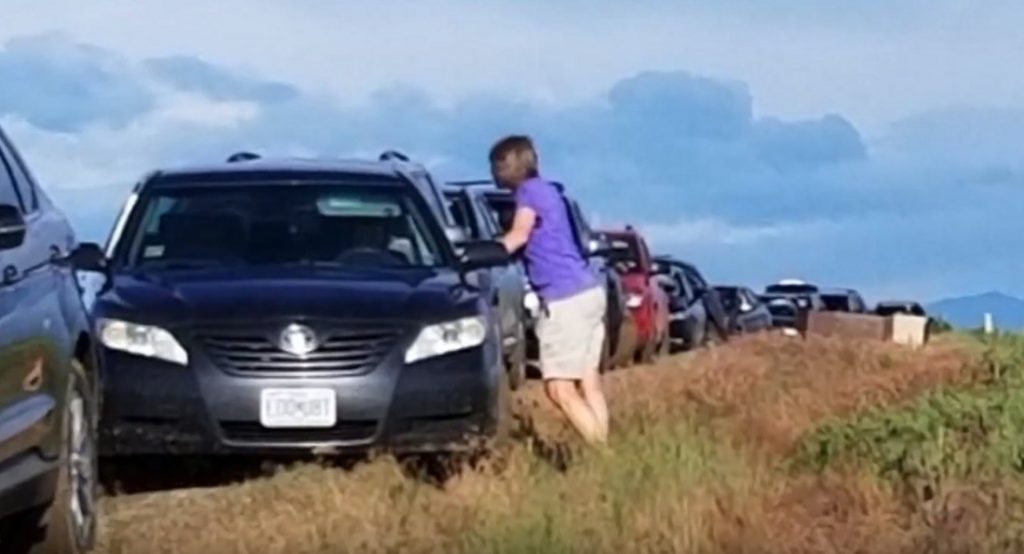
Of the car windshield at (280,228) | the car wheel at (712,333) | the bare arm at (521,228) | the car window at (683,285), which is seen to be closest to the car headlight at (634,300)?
the car wheel at (712,333)

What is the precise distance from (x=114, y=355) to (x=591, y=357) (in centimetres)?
243

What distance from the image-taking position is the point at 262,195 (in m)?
13.6

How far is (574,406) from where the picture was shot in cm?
1351

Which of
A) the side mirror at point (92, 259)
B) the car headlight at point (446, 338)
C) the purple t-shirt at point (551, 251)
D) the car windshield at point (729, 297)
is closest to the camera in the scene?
the car headlight at point (446, 338)

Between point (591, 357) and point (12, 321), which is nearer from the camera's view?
point (12, 321)

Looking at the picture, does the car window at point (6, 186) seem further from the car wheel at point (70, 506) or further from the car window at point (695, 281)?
the car window at point (695, 281)

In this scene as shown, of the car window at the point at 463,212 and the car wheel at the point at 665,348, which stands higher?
the car window at the point at 463,212

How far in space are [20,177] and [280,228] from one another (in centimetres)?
323

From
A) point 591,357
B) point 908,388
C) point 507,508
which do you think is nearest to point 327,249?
point 591,357

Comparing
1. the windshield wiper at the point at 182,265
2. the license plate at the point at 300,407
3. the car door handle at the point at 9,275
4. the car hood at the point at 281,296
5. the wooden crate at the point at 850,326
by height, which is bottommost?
the license plate at the point at 300,407

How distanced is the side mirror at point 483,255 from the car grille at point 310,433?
1.44 meters

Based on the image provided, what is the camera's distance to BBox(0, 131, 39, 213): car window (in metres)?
10.2

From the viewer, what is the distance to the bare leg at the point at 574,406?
13375 mm

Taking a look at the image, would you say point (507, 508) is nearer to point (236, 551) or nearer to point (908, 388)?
point (236, 551)
